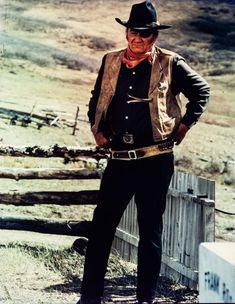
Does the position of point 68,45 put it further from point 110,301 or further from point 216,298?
point 216,298

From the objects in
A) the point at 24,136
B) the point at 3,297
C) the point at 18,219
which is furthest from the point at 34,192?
the point at 24,136

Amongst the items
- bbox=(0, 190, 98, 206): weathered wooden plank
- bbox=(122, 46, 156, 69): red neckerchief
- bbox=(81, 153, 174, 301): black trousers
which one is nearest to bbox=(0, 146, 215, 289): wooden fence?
bbox=(0, 190, 98, 206): weathered wooden plank

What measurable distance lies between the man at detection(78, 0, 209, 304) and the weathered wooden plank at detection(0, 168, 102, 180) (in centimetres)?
192

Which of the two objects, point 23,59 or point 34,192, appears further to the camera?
point 23,59

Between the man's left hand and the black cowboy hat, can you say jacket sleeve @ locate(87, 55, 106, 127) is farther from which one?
the man's left hand

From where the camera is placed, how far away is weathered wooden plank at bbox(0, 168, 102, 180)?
5.67m

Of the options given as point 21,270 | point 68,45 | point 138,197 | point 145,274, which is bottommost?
point 21,270

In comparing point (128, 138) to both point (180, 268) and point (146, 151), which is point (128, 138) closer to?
point (146, 151)

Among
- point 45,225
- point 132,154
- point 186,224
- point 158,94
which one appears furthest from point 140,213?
point 45,225

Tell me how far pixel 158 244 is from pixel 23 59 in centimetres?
388

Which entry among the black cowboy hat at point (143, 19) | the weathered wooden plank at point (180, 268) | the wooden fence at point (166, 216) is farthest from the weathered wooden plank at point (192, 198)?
the black cowboy hat at point (143, 19)

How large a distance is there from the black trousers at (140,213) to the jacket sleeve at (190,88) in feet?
0.79

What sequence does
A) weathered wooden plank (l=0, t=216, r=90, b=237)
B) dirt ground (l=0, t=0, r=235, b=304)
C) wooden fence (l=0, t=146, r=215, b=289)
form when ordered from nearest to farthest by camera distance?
1. wooden fence (l=0, t=146, r=215, b=289)
2. weathered wooden plank (l=0, t=216, r=90, b=237)
3. dirt ground (l=0, t=0, r=235, b=304)

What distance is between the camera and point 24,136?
24.7ft
